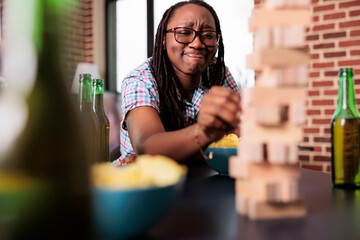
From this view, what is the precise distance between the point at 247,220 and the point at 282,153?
0.10 metres

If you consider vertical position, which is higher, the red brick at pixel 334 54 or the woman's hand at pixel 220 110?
the red brick at pixel 334 54

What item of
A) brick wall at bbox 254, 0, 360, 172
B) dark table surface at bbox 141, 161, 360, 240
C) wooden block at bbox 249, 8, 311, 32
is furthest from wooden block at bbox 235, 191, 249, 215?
brick wall at bbox 254, 0, 360, 172

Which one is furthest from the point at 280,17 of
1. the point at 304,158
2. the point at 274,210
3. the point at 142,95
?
the point at 304,158

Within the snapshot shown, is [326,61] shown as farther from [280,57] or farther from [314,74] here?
[280,57]

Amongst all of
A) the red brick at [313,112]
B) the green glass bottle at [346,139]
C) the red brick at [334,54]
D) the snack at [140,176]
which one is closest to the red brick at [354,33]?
the red brick at [334,54]

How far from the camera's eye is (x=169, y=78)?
156cm

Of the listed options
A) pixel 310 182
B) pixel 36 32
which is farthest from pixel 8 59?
pixel 310 182

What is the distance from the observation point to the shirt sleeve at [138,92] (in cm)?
134

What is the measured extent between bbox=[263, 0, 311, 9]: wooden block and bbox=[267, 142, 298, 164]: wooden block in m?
0.18

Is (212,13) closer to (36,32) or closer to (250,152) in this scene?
(250,152)

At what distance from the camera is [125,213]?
0.39 m

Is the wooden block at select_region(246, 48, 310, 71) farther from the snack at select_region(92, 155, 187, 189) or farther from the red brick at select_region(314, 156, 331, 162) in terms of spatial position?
the red brick at select_region(314, 156, 331, 162)

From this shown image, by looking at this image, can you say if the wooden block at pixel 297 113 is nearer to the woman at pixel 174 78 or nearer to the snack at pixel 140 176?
the snack at pixel 140 176

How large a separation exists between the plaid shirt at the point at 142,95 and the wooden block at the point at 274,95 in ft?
2.88
